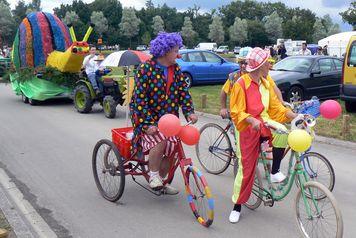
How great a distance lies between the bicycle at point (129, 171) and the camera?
4.55 metres

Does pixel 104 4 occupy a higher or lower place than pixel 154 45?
higher

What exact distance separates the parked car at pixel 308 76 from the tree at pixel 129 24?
77793 mm

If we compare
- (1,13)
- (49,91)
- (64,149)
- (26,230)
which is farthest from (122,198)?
(1,13)

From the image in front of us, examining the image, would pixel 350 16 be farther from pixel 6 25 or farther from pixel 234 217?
pixel 234 217

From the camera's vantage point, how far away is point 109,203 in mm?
5383

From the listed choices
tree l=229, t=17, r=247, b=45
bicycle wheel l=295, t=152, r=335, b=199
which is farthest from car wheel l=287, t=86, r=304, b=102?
tree l=229, t=17, r=247, b=45

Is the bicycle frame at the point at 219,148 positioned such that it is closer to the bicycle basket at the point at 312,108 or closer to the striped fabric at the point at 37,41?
the bicycle basket at the point at 312,108

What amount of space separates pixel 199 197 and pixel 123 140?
114cm

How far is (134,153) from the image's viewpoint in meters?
5.09

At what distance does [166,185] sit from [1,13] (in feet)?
275

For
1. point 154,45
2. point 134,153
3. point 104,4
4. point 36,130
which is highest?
point 104,4

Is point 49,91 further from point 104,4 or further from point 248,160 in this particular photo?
point 104,4

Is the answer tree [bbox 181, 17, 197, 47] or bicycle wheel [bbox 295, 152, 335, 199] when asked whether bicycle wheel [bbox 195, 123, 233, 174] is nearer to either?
bicycle wheel [bbox 295, 152, 335, 199]

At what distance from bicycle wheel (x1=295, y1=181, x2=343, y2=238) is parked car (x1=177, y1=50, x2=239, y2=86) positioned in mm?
14264
